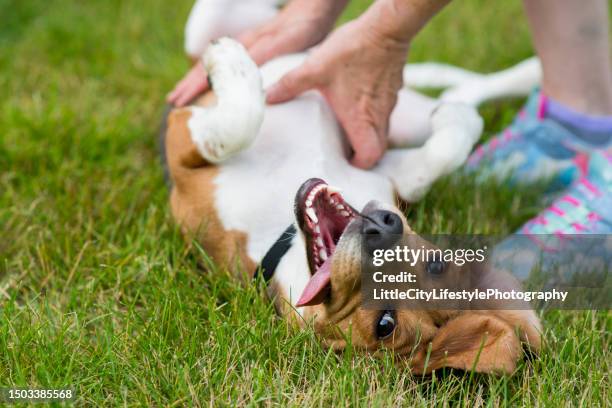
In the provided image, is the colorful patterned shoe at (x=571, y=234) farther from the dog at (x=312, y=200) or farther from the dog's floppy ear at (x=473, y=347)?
the dog's floppy ear at (x=473, y=347)

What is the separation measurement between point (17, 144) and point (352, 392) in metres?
2.29

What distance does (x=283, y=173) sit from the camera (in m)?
2.95

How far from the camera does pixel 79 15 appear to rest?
541 centimetres

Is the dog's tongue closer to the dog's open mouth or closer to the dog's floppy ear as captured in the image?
the dog's open mouth

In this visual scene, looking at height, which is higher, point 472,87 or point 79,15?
point 79,15

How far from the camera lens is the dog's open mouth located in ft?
8.20

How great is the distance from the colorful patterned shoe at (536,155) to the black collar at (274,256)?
1266mm

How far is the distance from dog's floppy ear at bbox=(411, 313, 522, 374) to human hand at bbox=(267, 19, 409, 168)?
0.98 m

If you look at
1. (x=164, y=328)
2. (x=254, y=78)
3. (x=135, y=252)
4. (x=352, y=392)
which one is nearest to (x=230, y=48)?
(x=254, y=78)

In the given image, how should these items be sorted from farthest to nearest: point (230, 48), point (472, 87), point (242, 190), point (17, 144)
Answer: point (472, 87)
point (17, 144)
point (230, 48)
point (242, 190)

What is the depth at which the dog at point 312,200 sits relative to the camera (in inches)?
91.8

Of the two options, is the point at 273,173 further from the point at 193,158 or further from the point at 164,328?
the point at 164,328

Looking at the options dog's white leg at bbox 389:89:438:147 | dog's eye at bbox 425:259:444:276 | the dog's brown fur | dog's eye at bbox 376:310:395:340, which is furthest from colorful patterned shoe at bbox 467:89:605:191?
dog's eye at bbox 376:310:395:340

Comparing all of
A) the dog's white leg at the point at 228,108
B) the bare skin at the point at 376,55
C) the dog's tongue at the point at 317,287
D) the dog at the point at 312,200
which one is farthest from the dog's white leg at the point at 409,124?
the dog's tongue at the point at 317,287
